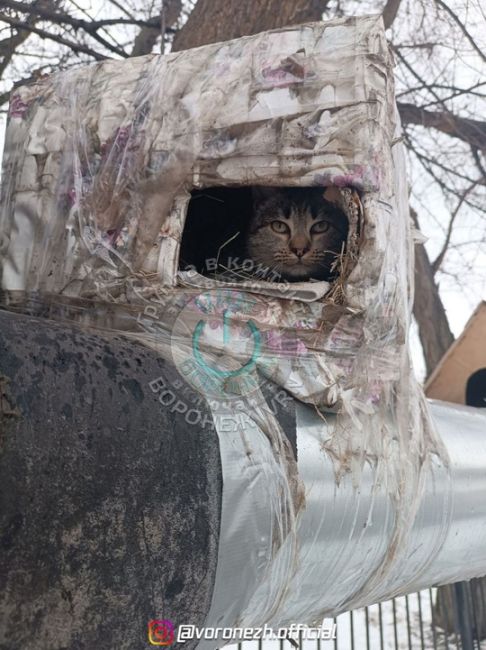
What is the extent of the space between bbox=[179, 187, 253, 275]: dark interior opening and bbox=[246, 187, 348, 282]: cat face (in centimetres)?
6

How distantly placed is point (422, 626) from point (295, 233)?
2139mm

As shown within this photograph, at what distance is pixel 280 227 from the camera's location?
1963mm

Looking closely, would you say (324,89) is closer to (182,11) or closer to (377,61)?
(377,61)

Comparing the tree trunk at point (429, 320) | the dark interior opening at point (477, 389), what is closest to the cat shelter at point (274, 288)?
the dark interior opening at point (477, 389)

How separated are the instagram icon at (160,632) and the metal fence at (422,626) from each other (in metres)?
1.91

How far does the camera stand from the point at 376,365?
1.17 m

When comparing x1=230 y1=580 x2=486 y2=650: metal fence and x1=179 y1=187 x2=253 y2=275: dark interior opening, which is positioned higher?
x1=179 y1=187 x2=253 y2=275: dark interior opening

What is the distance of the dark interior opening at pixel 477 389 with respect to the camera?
229 centimetres

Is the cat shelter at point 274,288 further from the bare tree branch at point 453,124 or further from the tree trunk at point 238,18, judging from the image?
the bare tree branch at point 453,124

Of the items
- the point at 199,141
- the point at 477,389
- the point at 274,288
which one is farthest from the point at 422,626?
the point at 199,141

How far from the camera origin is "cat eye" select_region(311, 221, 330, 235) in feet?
6.25

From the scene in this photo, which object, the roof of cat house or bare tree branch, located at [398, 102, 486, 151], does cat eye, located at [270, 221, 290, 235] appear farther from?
bare tree branch, located at [398, 102, 486, 151]

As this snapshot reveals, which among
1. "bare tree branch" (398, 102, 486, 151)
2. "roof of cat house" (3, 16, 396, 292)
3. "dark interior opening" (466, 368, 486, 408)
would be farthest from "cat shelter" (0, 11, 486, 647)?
"bare tree branch" (398, 102, 486, 151)

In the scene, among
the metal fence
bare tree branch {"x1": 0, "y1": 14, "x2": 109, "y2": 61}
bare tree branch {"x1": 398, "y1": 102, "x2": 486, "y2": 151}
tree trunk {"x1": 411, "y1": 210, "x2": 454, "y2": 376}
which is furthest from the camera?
tree trunk {"x1": 411, "y1": 210, "x2": 454, "y2": 376}
